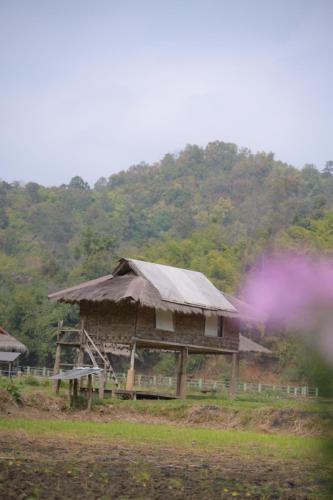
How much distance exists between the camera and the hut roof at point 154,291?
66.5 ft

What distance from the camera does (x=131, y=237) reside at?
83125mm

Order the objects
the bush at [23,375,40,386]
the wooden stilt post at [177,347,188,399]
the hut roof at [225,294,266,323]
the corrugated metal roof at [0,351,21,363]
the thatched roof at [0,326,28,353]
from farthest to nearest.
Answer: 1. the thatched roof at [0,326,28,353]
2. the corrugated metal roof at [0,351,21,363]
3. the bush at [23,375,40,386]
4. the hut roof at [225,294,266,323]
5. the wooden stilt post at [177,347,188,399]

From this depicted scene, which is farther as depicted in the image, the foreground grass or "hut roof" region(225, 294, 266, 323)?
"hut roof" region(225, 294, 266, 323)

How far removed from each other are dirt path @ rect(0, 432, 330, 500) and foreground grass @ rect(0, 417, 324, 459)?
2.59 ft

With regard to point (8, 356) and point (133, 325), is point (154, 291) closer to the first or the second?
point (133, 325)

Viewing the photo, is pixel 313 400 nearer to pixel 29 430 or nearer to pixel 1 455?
pixel 1 455

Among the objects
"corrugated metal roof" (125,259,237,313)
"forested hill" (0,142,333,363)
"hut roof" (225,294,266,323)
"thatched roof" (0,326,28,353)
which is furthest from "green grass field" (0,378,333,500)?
"forested hill" (0,142,333,363)

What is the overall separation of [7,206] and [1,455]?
3222 inches

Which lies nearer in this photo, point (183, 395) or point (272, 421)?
point (272, 421)

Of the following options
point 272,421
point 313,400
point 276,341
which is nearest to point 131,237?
point 276,341

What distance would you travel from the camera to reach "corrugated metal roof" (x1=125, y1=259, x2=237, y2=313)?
2106 cm

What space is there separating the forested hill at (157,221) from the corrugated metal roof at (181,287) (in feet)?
36.3

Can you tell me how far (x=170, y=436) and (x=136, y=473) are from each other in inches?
186

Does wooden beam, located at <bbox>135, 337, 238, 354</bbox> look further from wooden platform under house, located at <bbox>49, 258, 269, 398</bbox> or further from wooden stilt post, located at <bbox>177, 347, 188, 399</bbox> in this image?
wooden stilt post, located at <bbox>177, 347, 188, 399</bbox>
